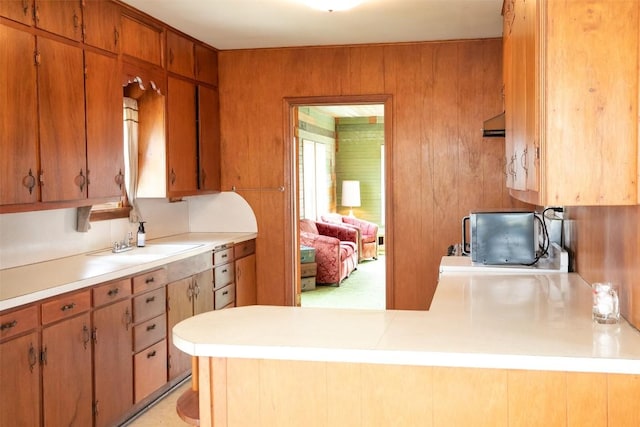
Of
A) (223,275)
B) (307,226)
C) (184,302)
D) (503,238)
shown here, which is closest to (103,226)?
(184,302)

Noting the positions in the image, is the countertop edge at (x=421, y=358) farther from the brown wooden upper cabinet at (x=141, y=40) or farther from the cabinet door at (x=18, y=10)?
the brown wooden upper cabinet at (x=141, y=40)

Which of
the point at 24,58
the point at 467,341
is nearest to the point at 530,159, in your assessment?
the point at 467,341

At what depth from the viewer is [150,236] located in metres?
5.17

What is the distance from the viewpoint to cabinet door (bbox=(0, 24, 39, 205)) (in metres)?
3.07

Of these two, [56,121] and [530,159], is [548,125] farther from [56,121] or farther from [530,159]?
[56,121]

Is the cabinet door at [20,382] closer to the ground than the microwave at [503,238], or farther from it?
closer to the ground

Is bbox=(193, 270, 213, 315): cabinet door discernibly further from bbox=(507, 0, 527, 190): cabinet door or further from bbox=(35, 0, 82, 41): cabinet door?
bbox=(507, 0, 527, 190): cabinet door

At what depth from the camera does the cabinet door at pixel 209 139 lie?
17.5ft

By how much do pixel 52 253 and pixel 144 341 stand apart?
0.74m

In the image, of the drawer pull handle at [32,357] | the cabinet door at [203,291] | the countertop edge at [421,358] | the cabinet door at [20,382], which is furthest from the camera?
the cabinet door at [203,291]

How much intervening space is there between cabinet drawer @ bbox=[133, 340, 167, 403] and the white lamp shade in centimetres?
741

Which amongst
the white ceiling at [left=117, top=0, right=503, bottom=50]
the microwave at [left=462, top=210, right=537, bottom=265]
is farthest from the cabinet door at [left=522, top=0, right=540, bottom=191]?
the white ceiling at [left=117, top=0, right=503, bottom=50]

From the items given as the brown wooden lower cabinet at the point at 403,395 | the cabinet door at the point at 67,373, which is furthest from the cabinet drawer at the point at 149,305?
the brown wooden lower cabinet at the point at 403,395

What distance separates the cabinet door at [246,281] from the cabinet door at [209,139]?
674 millimetres
